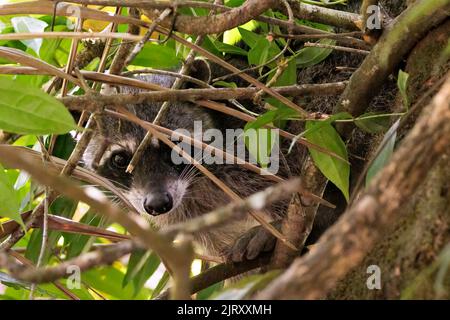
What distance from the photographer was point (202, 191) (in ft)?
13.0

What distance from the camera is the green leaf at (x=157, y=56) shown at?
2.69 meters

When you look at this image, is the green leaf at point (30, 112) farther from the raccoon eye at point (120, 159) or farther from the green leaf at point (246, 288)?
the raccoon eye at point (120, 159)

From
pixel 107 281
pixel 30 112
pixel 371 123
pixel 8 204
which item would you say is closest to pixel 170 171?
pixel 107 281

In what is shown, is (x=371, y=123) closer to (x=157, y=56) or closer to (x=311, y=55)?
(x=311, y=55)

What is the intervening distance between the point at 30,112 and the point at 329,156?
0.88 m

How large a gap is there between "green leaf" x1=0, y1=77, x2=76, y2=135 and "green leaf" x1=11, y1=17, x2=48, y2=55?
88 cm

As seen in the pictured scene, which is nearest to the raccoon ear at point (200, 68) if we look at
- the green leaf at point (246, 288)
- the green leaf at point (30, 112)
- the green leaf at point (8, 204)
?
the green leaf at point (8, 204)

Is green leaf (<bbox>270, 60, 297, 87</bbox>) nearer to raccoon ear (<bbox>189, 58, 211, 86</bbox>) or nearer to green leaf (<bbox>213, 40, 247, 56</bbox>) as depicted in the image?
green leaf (<bbox>213, 40, 247, 56</bbox>)

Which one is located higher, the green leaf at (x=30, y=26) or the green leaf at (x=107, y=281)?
the green leaf at (x=30, y=26)

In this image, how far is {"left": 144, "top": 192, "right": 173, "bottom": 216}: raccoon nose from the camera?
3.33 meters

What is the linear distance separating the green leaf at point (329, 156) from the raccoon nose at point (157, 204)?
1277 millimetres

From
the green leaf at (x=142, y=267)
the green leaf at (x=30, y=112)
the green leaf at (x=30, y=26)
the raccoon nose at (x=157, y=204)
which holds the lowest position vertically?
the green leaf at (x=30, y=112)

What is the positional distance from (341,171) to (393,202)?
1.16 metres

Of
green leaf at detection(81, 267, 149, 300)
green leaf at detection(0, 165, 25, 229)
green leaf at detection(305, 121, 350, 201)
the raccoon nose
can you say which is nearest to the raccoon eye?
the raccoon nose
